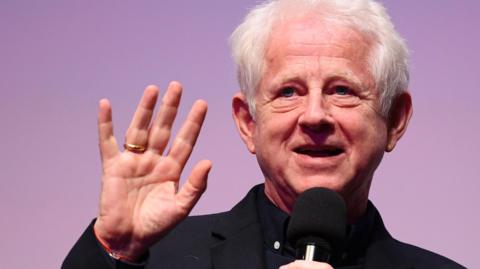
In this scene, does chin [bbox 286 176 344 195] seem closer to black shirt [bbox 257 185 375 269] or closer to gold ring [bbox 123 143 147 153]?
black shirt [bbox 257 185 375 269]

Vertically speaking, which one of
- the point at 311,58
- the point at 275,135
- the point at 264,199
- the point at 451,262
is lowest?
A: the point at 451,262

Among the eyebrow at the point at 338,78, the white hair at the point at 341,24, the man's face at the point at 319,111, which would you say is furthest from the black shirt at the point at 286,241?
the eyebrow at the point at 338,78

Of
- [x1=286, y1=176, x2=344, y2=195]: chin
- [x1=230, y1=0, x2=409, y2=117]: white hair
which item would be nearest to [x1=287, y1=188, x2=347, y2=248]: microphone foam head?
[x1=286, y1=176, x2=344, y2=195]: chin

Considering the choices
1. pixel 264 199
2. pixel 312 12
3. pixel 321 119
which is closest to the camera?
pixel 321 119

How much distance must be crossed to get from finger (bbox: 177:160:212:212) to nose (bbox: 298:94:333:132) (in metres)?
0.37

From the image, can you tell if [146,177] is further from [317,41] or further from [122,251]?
[317,41]

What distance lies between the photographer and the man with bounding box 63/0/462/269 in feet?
8.85

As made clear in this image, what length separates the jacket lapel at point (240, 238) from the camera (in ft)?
10.0

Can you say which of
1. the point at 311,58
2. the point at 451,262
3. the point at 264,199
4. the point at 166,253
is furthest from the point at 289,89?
the point at 451,262

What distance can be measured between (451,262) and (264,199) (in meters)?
0.76

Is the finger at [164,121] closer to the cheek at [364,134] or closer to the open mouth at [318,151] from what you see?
the open mouth at [318,151]

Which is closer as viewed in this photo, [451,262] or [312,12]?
[312,12]

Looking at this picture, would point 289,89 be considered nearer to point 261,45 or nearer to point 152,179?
point 261,45

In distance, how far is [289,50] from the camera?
298 centimetres
